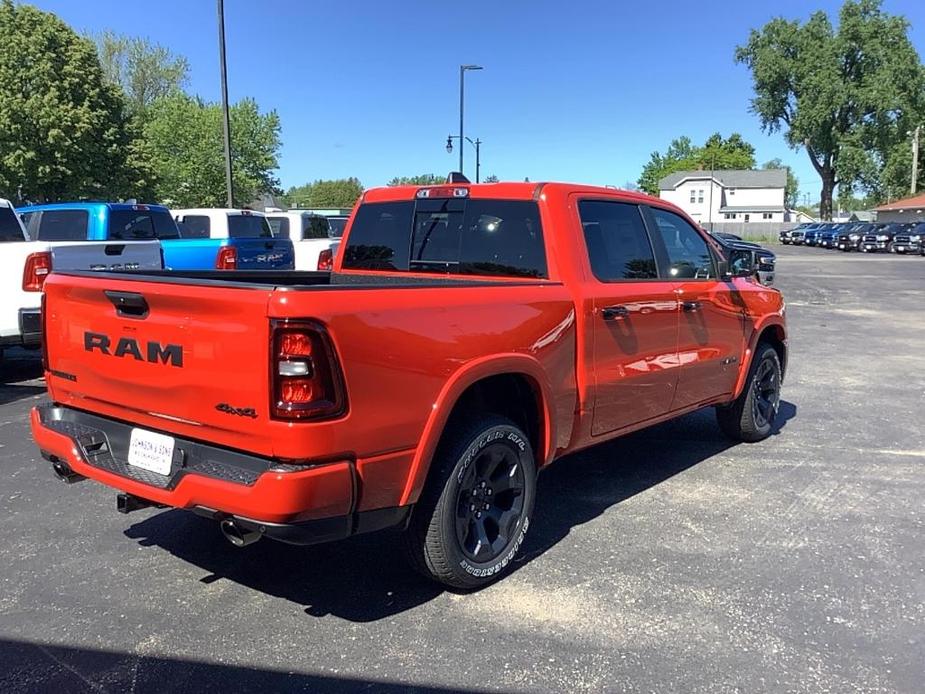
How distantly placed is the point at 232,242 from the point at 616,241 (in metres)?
8.55

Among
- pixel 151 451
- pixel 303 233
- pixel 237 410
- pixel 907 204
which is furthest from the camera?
pixel 907 204

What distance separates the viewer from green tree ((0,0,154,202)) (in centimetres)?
2669

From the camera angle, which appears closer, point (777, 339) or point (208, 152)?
point (777, 339)

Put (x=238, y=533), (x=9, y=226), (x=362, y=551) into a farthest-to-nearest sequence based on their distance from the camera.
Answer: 1. (x=9, y=226)
2. (x=362, y=551)
3. (x=238, y=533)

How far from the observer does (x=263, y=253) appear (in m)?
12.4

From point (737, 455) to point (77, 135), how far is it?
28.6 m

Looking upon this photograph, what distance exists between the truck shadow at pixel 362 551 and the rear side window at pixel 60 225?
7.51 m

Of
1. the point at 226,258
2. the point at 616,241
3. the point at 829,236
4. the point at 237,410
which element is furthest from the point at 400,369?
the point at 829,236

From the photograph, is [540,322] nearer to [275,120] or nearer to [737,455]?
[737,455]

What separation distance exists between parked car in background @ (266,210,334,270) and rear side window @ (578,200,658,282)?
1031 centimetres

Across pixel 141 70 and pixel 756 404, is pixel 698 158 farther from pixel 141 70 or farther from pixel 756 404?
pixel 756 404

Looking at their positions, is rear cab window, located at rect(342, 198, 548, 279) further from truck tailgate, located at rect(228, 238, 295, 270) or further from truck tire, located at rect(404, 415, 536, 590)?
truck tailgate, located at rect(228, 238, 295, 270)

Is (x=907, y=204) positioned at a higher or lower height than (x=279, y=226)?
higher

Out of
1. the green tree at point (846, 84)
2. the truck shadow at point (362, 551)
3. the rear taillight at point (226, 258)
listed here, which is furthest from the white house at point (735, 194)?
the truck shadow at point (362, 551)
